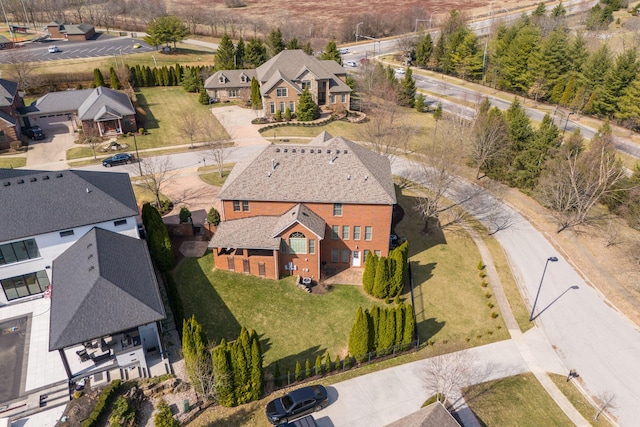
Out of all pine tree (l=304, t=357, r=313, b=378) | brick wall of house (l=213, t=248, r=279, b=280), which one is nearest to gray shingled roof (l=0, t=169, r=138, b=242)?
brick wall of house (l=213, t=248, r=279, b=280)

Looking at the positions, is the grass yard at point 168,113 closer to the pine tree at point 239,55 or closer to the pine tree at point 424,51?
the pine tree at point 239,55

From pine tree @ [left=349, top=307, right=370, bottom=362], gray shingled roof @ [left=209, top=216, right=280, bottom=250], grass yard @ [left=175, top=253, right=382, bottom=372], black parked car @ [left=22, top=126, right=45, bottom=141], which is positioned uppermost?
gray shingled roof @ [left=209, top=216, right=280, bottom=250]

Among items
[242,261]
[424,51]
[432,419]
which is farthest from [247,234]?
[424,51]

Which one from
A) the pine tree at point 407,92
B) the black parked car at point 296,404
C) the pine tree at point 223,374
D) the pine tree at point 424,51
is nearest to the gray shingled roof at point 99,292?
the pine tree at point 223,374

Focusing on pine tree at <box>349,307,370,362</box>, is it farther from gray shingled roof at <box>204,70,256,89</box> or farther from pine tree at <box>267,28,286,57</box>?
pine tree at <box>267,28,286,57</box>

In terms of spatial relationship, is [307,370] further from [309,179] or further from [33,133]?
[33,133]

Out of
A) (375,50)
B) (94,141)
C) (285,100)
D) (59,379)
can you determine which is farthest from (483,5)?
(59,379)
